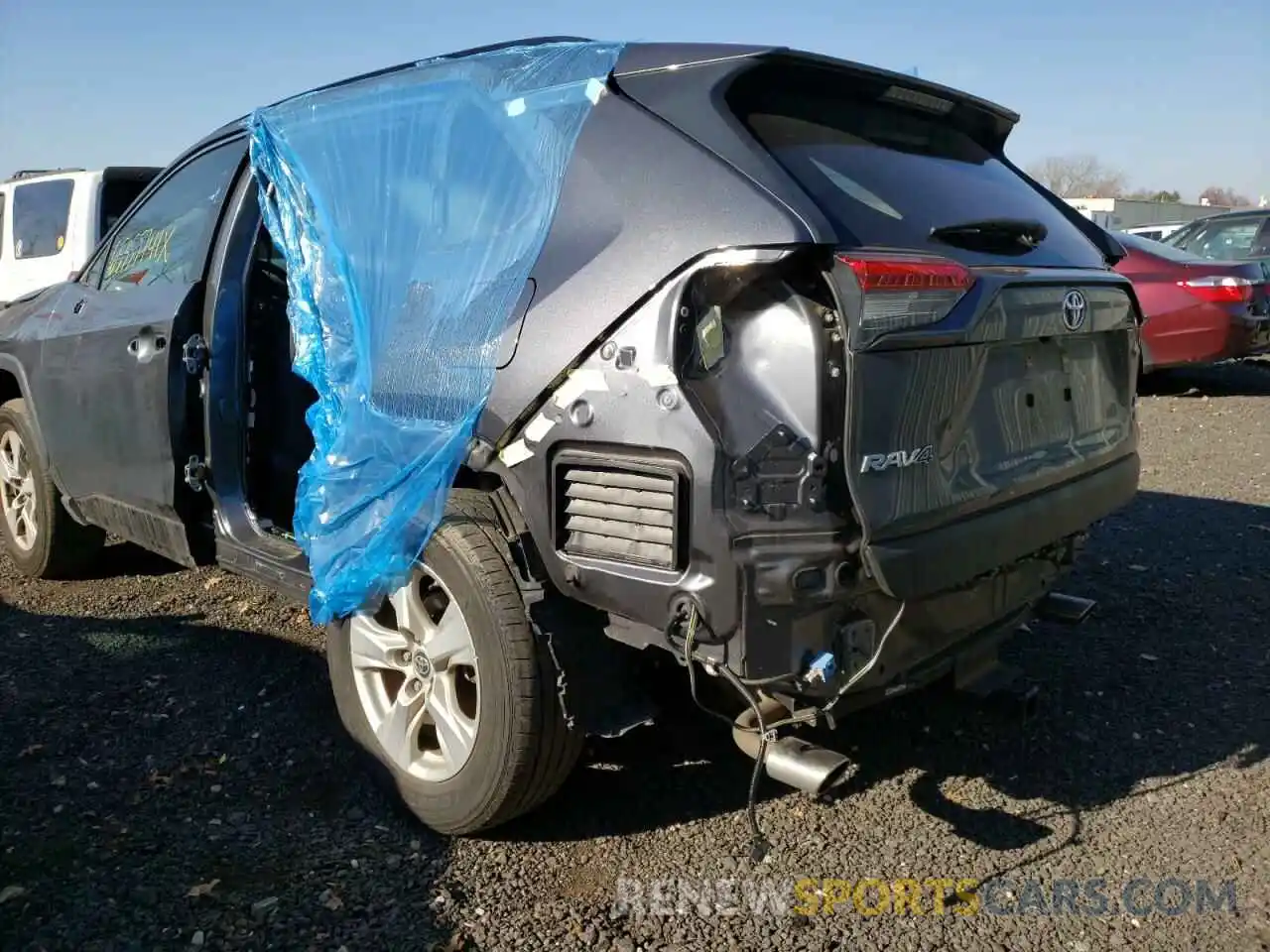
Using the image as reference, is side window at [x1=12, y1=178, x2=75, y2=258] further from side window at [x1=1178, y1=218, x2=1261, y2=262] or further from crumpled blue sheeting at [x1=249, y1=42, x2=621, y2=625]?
side window at [x1=1178, y1=218, x2=1261, y2=262]

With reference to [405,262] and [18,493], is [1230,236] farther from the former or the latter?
[18,493]

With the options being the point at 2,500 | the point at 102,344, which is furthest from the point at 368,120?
the point at 2,500

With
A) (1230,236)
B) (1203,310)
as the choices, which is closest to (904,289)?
(1203,310)

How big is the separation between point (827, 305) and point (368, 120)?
160 centimetres

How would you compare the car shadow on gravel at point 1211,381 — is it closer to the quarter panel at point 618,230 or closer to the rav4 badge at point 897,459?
the rav4 badge at point 897,459

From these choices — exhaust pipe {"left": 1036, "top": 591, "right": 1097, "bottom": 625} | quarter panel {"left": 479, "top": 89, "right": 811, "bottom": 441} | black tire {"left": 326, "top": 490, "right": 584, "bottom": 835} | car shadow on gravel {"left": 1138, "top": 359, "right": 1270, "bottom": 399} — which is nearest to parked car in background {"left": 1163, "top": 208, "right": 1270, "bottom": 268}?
car shadow on gravel {"left": 1138, "top": 359, "right": 1270, "bottom": 399}

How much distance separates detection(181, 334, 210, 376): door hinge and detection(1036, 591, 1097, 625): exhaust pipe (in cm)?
283

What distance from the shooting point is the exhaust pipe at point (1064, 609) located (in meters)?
3.33

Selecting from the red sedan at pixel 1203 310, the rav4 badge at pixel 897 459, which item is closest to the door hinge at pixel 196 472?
Result: the rav4 badge at pixel 897 459

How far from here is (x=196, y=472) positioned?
11.5 feet

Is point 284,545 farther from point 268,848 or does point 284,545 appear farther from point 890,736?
point 890,736

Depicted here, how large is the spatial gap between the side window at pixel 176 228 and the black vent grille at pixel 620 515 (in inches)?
76.6

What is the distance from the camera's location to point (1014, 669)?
10.1ft

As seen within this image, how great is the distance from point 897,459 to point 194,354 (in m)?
2.35
